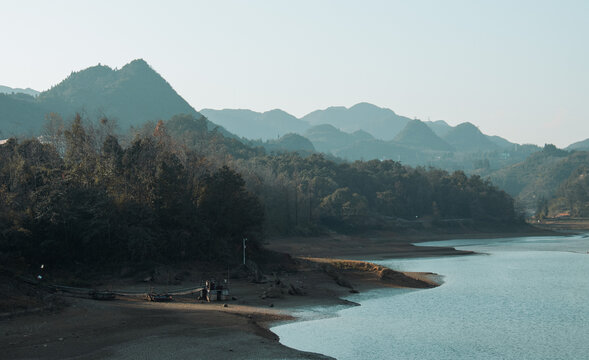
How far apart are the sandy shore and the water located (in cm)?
261

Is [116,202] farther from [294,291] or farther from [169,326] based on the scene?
[169,326]

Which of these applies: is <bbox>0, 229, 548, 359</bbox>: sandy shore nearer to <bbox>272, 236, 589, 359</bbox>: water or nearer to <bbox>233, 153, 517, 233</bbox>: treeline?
<bbox>272, 236, 589, 359</bbox>: water

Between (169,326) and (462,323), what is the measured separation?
19.5 m

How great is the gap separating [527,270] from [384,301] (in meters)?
33.5

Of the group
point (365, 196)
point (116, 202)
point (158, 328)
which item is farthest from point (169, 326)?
point (365, 196)

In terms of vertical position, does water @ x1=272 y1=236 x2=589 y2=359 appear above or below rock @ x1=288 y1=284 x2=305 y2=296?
below

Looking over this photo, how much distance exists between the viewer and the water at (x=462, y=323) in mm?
31711

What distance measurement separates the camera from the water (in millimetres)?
31711

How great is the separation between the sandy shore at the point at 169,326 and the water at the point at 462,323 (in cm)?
261

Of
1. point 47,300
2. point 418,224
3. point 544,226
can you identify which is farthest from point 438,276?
point 544,226

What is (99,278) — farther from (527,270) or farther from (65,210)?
(527,270)

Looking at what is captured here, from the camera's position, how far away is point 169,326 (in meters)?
32.3

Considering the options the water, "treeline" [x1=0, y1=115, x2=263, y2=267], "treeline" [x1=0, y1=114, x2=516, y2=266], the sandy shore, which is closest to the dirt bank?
the sandy shore

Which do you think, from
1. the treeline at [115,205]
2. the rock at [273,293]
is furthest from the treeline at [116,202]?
the rock at [273,293]
